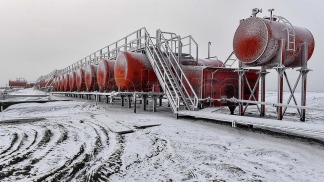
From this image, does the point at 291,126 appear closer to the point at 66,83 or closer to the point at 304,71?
the point at 304,71

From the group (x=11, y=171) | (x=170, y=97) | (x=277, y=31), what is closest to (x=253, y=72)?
(x=277, y=31)

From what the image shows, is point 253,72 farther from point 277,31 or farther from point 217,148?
point 217,148

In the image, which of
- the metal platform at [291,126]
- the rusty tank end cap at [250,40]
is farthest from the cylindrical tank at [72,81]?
the metal platform at [291,126]

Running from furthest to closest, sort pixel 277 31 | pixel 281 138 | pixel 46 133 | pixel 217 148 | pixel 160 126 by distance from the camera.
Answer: pixel 277 31, pixel 160 126, pixel 46 133, pixel 281 138, pixel 217 148

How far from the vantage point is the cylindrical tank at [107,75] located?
1552 cm

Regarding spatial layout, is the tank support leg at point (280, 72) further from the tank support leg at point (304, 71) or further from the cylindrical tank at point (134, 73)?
the cylindrical tank at point (134, 73)

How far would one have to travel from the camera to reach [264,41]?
8695 millimetres

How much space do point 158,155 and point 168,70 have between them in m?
7.38

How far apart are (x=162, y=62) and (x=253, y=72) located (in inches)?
182

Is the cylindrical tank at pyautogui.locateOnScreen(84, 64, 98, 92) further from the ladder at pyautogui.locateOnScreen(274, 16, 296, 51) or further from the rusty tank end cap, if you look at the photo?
the ladder at pyautogui.locateOnScreen(274, 16, 296, 51)

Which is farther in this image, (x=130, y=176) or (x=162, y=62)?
(x=162, y=62)

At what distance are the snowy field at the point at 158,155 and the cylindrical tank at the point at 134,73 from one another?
5333mm

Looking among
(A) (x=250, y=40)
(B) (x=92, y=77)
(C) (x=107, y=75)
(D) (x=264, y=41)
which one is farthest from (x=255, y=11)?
(B) (x=92, y=77)

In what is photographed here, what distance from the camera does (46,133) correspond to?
7367 millimetres
